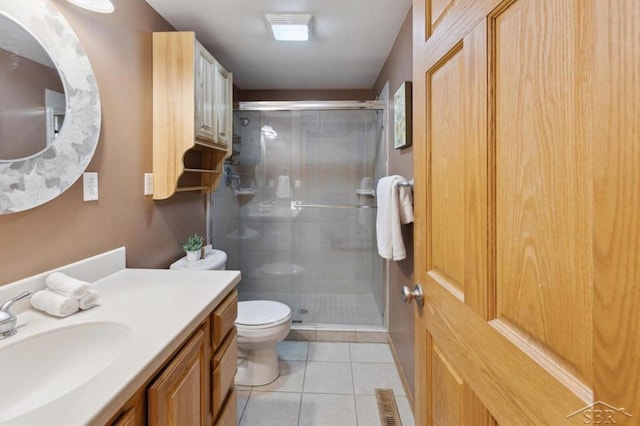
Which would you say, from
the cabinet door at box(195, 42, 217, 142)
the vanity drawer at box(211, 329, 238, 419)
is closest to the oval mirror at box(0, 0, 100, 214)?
the cabinet door at box(195, 42, 217, 142)

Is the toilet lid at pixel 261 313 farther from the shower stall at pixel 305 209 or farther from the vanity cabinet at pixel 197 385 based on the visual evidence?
the shower stall at pixel 305 209

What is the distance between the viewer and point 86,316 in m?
0.95

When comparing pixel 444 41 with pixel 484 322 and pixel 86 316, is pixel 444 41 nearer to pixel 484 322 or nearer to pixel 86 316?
pixel 484 322

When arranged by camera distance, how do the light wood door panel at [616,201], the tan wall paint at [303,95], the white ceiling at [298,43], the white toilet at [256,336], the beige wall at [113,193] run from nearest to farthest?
the light wood door panel at [616,201], the beige wall at [113,193], the white ceiling at [298,43], the white toilet at [256,336], the tan wall paint at [303,95]

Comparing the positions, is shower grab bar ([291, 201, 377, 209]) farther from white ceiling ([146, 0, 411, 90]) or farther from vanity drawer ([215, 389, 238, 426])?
vanity drawer ([215, 389, 238, 426])

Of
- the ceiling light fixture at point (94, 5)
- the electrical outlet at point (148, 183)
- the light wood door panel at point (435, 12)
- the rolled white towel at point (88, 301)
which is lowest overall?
the rolled white towel at point (88, 301)

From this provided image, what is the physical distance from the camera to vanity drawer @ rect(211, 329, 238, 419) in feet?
3.67

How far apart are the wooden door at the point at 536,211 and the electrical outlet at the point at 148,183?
4.98 feet

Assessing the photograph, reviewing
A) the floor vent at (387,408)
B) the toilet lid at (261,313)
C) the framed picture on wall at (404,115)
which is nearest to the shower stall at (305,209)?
the toilet lid at (261,313)

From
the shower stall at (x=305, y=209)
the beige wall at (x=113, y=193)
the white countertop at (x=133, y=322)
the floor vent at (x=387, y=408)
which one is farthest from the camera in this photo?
the shower stall at (x=305, y=209)

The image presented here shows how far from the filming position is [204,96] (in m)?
1.87

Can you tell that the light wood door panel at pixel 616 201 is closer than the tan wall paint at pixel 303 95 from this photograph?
Yes

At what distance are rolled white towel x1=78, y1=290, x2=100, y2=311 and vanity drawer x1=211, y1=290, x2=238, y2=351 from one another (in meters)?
0.38

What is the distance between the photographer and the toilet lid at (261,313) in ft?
6.35
